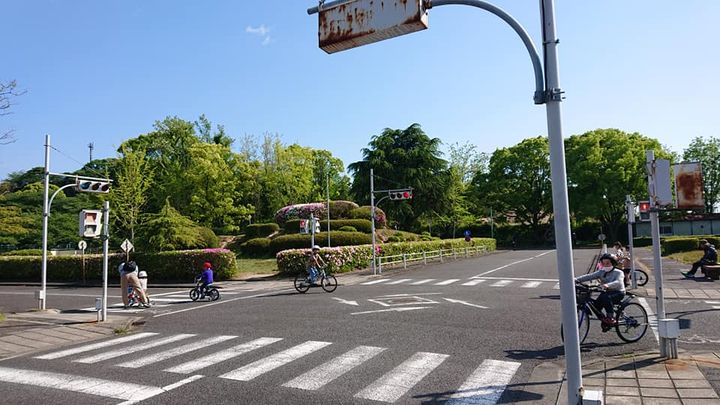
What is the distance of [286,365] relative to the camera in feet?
23.3

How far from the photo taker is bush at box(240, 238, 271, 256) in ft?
123

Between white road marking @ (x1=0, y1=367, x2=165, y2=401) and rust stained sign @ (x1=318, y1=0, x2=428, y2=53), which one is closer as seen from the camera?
rust stained sign @ (x1=318, y1=0, x2=428, y2=53)

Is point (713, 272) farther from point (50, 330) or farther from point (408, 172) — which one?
point (408, 172)

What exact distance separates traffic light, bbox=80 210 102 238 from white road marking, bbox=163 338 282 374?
618cm

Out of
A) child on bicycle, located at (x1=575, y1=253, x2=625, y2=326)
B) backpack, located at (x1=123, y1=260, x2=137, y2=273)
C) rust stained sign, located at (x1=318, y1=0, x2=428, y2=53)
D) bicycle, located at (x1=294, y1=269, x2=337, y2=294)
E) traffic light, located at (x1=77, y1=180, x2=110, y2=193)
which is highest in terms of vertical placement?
rust stained sign, located at (x1=318, y1=0, x2=428, y2=53)

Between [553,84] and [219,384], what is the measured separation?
525cm

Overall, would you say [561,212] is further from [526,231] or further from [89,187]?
[526,231]

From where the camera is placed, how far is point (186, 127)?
60.0 meters

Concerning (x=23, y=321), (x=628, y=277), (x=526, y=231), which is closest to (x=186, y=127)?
(x=526, y=231)

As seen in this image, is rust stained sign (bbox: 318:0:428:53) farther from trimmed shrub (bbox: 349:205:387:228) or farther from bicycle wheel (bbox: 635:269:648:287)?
trimmed shrub (bbox: 349:205:387:228)

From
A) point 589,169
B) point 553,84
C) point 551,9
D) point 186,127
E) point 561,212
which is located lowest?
point 561,212

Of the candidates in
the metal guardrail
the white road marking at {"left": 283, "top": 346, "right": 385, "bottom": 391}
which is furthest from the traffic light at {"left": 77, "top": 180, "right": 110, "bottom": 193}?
the metal guardrail

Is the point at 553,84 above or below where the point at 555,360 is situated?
above

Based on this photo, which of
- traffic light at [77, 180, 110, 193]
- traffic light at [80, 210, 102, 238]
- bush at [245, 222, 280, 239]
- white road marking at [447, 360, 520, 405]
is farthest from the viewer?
bush at [245, 222, 280, 239]
